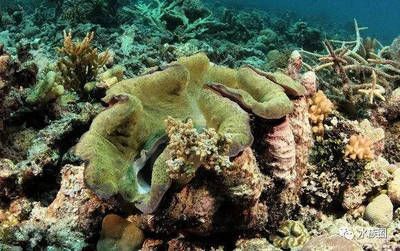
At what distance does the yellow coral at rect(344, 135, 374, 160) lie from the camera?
Result: 11.7 feet

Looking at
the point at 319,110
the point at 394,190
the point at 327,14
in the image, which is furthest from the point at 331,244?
the point at 327,14

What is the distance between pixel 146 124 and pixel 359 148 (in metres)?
1.85

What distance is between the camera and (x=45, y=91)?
13.4 ft

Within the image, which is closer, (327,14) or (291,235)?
(291,235)

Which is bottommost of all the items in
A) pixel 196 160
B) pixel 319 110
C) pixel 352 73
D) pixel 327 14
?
pixel 327 14

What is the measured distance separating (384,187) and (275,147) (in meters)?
1.39

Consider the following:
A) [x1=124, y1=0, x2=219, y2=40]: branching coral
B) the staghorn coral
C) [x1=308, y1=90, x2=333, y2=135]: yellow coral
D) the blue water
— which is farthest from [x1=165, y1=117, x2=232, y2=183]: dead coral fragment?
the blue water

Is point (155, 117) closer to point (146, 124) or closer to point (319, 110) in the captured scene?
point (146, 124)

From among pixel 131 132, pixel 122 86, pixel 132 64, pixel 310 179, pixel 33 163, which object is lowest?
pixel 132 64

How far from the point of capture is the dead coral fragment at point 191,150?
2584mm

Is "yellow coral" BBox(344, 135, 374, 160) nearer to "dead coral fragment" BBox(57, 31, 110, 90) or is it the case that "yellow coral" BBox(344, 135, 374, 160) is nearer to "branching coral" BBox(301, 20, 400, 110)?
"branching coral" BBox(301, 20, 400, 110)

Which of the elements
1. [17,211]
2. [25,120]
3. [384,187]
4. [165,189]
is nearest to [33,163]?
[17,211]

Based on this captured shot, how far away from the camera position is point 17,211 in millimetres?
3480

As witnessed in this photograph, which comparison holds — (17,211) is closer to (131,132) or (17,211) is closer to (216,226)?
(131,132)
